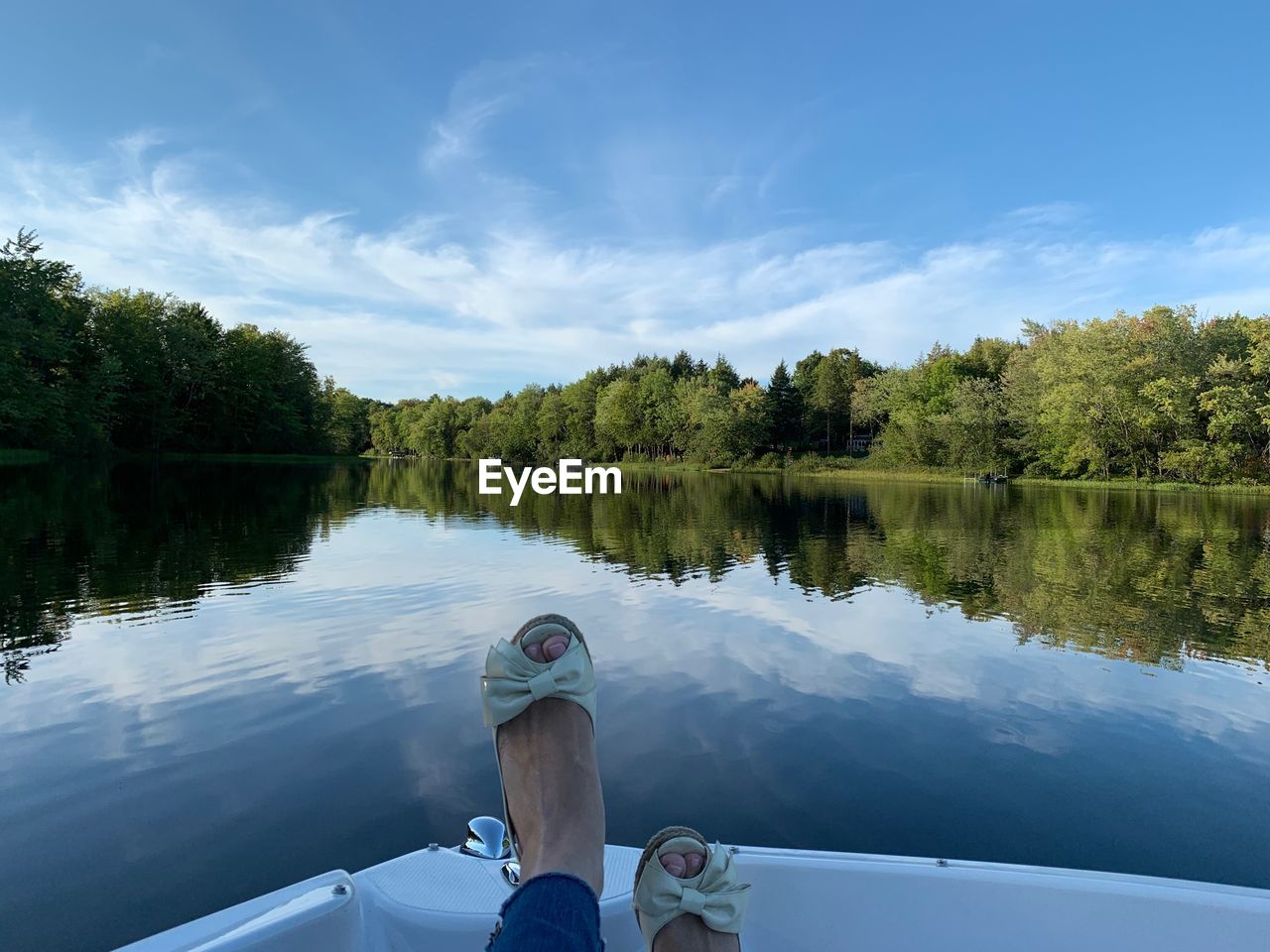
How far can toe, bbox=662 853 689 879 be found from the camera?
53.2 inches

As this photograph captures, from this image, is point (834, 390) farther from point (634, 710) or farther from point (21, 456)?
point (634, 710)

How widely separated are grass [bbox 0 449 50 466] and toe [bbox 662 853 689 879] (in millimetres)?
37003

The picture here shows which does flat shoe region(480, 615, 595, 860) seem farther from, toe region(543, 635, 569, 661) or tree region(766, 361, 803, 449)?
tree region(766, 361, 803, 449)

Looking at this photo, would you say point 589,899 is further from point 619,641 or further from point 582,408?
point 582,408

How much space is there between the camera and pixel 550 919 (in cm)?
119

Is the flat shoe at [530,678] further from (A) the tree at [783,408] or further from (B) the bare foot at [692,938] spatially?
(A) the tree at [783,408]

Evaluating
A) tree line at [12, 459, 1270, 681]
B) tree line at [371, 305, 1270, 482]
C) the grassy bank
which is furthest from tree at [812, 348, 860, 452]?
tree line at [12, 459, 1270, 681]

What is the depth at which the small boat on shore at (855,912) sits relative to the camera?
4.04ft

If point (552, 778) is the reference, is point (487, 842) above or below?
below

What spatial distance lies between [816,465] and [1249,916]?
151 feet

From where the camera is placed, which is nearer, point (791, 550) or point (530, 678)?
point (530, 678)

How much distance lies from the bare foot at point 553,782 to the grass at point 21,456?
3655 cm

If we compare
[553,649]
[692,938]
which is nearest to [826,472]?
[553,649]

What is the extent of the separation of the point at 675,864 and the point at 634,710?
10.0 ft
